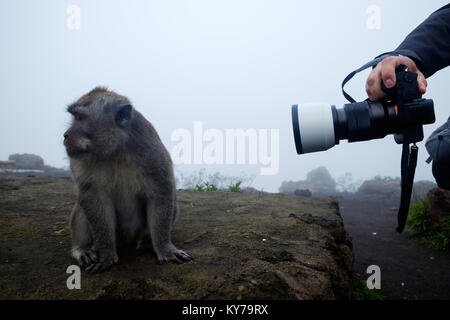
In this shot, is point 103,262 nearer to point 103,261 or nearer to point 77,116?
point 103,261

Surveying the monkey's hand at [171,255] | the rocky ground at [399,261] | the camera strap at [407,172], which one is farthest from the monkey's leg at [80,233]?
the rocky ground at [399,261]

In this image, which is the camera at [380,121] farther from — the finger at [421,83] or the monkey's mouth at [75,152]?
the monkey's mouth at [75,152]

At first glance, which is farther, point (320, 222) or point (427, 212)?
point (427, 212)

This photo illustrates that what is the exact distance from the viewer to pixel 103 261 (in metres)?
2.12

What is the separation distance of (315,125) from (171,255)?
1.35 metres

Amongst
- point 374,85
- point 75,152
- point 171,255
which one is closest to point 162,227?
point 171,255

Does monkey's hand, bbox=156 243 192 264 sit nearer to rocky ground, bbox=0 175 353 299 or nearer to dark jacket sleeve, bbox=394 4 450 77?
rocky ground, bbox=0 175 353 299
